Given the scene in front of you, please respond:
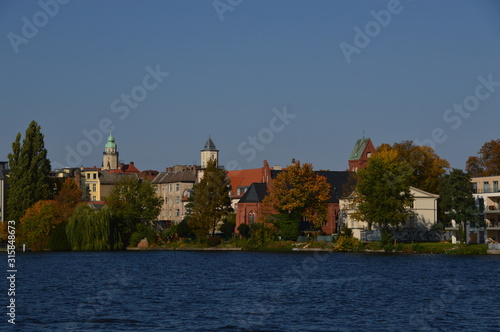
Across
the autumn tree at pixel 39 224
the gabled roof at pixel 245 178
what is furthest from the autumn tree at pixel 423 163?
the autumn tree at pixel 39 224

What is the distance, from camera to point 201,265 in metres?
77.3

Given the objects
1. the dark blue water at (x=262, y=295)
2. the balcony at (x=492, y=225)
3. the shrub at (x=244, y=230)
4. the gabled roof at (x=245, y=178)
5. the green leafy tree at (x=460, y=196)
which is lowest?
the dark blue water at (x=262, y=295)

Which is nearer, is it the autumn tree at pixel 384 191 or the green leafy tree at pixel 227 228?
the autumn tree at pixel 384 191

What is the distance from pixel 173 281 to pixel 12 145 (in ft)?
186

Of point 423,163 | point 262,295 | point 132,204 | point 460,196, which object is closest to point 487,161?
point 423,163

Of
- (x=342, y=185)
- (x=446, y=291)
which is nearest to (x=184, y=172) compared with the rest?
(x=342, y=185)

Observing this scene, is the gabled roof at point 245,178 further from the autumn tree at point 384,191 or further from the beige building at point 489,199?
the beige building at point 489,199

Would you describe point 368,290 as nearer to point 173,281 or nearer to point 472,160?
point 173,281

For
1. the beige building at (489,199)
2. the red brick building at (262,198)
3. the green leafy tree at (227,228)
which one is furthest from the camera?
the red brick building at (262,198)

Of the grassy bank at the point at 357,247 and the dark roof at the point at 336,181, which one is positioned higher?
the dark roof at the point at 336,181

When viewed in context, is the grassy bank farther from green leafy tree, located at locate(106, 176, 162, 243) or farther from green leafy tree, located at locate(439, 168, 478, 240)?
green leafy tree, located at locate(106, 176, 162, 243)

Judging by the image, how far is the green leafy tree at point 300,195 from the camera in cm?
10212

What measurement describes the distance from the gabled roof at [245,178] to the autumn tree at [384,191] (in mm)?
47234

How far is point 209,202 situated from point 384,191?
27.6 m
